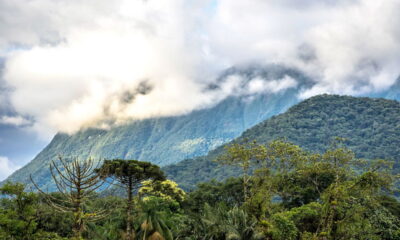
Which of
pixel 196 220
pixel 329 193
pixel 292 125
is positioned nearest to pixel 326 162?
pixel 329 193

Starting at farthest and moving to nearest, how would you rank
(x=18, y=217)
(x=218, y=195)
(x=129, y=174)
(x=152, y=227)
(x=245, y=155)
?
1. (x=218, y=195)
2. (x=245, y=155)
3. (x=129, y=174)
4. (x=152, y=227)
5. (x=18, y=217)

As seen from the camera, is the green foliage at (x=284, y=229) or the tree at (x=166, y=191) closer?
the green foliage at (x=284, y=229)

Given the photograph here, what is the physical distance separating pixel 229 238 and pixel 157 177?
13.0m

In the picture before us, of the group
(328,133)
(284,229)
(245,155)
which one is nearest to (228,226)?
(284,229)

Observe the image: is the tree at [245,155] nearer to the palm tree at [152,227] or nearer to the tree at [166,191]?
the palm tree at [152,227]

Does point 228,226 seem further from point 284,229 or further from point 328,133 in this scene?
point 328,133

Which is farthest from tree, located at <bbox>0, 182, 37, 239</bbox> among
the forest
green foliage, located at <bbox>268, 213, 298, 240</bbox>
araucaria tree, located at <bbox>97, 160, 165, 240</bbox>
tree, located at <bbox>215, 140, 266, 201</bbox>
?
tree, located at <bbox>215, 140, 266, 201</bbox>

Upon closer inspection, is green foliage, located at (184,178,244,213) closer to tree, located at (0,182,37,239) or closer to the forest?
the forest

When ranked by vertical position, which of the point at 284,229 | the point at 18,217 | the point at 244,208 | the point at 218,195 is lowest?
the point at 284,229

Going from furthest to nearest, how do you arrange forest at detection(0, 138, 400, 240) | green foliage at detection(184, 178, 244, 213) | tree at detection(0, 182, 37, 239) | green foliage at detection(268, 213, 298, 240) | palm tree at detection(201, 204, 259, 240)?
green foliage at detection(184, 178, 244, 213) → green foliage at detection(268, 213, 298, 240) → tree at detection(0, 182, 37, 239) → palm tree at detection(201, 204, 259, 240) → forest at detection(0, 138, 400, 240)

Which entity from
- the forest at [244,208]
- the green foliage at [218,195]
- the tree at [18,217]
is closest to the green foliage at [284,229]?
the forest at [244,208]

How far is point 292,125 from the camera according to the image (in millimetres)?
190875

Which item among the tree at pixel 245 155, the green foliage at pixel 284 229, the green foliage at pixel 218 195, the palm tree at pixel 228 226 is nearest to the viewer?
the palm tree at pixel 228 226

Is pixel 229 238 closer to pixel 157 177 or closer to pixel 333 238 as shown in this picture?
pixel 333 238
